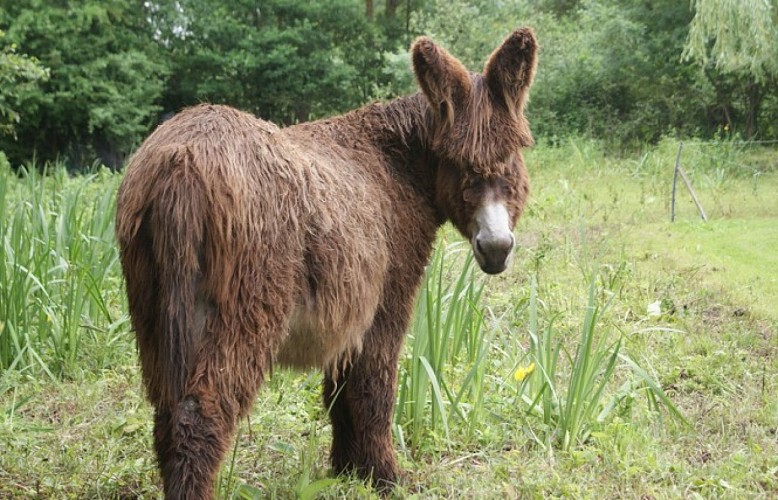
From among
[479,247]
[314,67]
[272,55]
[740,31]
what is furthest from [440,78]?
[314,67]

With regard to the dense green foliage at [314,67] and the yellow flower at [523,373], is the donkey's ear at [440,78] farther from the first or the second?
the dense green foliage at [314,67]

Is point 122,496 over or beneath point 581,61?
beneath

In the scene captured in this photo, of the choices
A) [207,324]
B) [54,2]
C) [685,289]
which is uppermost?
[54,2]

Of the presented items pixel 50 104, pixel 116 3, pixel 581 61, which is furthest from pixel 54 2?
pixel 581 61

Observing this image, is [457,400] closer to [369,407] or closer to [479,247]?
[369,407]

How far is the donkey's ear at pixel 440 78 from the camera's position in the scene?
2.81m

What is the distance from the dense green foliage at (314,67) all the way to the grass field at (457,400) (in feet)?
40.5

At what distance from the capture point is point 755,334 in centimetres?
543

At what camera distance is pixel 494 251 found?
2730mm

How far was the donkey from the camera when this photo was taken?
2150 mm

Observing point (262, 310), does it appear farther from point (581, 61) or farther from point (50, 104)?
point (581, 61)

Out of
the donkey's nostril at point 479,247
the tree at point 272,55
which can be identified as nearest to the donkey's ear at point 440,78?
the donkey's nostril at point 479,247

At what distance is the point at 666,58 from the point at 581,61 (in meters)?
2.40

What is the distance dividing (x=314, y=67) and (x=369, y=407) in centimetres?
1654
